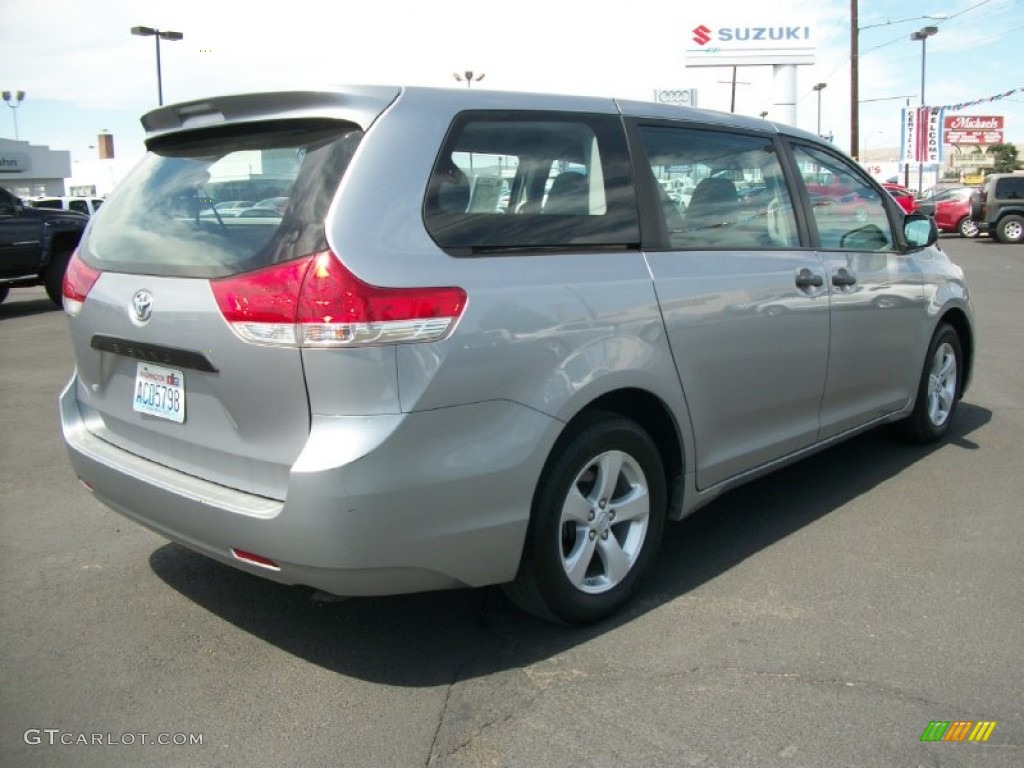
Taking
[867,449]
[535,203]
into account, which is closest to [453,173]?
[535,203]

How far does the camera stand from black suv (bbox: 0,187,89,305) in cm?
1230

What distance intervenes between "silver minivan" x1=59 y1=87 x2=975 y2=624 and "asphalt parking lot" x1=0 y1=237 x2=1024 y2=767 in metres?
0.37

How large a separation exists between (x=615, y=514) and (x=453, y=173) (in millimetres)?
1345

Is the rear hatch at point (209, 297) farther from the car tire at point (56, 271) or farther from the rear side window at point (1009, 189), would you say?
the rear side window at point (1009, 189)

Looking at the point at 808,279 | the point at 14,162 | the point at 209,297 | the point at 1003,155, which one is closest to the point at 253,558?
the point at 209,297

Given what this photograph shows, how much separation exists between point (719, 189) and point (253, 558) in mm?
2448

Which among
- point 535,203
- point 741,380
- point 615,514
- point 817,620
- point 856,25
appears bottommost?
point 817,620

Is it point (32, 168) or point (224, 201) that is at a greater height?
point (32, 168)

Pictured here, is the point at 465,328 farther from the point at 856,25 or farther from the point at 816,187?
the point at 856,25

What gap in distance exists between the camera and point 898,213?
16.5 feet

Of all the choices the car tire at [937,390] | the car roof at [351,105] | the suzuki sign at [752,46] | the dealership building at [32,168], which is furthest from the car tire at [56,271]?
the dealership building at [32,168]

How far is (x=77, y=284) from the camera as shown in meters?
3.31

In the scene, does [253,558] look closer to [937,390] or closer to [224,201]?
[224,201]

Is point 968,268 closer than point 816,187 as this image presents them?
No
